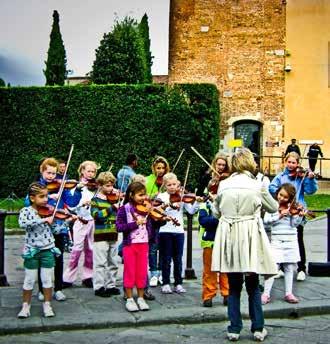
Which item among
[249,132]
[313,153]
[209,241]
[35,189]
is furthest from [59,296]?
[249,132]

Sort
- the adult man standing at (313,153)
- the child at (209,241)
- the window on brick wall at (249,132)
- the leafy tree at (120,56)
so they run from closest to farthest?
the child at (209,241), the leafy tree at (120,56), the adult man standing at (313,153), the window on brick wall at (249,132)

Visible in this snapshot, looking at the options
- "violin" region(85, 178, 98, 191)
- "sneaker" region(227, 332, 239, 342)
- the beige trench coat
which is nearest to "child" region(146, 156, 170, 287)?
"violin" region(85, 178, 98, 191)

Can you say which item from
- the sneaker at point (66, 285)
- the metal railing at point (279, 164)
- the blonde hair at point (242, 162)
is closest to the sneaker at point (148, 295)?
the sneaker at point (66, 285)

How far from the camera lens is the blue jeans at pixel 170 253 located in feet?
28.8

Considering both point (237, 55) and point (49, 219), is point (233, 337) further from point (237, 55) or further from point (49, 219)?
point (237, 55)

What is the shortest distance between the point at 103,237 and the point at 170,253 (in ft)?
3.33

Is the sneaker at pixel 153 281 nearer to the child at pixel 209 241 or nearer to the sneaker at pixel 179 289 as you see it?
the sneaker at pixel 179 289

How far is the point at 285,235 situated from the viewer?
28.5 feet

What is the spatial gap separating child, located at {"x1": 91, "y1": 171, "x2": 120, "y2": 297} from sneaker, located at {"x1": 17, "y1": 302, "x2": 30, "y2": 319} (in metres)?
1.29

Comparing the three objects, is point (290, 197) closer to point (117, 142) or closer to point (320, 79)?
point (117, 142)

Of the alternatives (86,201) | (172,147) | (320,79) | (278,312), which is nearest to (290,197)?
(278,312)

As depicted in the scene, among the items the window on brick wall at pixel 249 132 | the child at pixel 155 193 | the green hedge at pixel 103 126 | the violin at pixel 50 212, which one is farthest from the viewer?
the window on brick wall at pixel 249 132

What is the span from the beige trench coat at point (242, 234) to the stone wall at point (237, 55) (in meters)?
23.6

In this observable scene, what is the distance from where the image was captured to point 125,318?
23.9 ft
